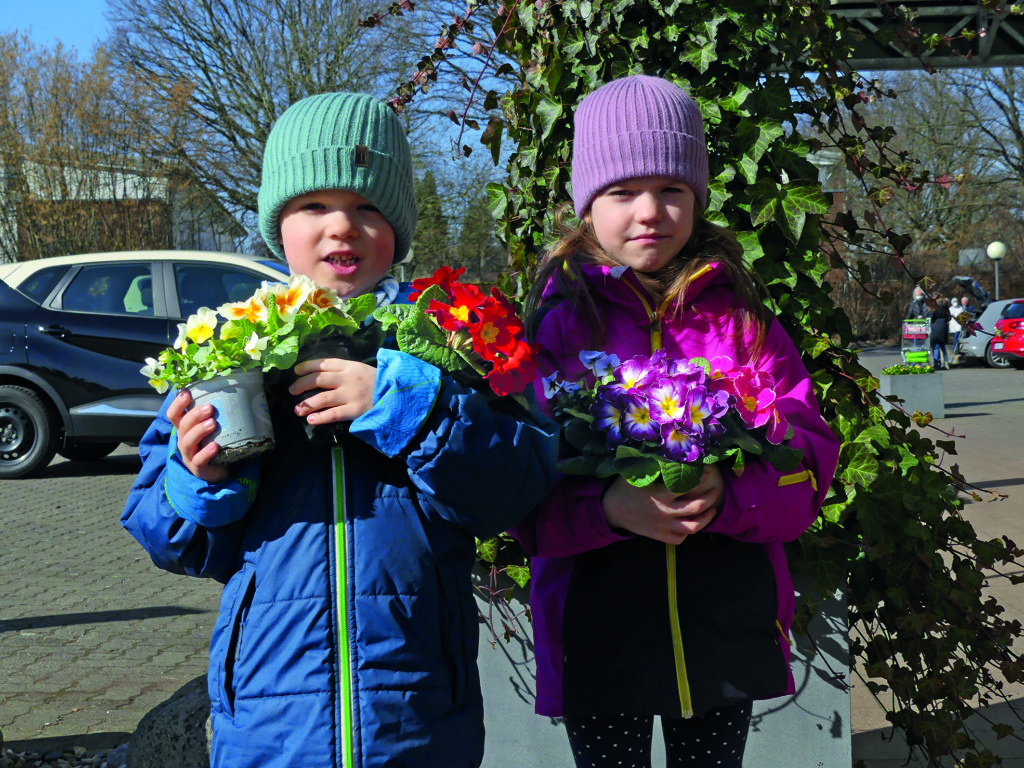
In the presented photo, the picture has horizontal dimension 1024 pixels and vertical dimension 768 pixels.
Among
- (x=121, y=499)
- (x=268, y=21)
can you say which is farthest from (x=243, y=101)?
(x=121, y=499)

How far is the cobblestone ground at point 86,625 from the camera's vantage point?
409 centimetres

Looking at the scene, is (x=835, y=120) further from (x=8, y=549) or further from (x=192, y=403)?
(x=8, y=549)

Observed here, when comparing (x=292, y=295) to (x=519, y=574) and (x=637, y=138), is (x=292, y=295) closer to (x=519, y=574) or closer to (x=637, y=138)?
(x=637, y=138)

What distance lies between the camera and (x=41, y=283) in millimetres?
9406

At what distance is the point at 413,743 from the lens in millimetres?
1459

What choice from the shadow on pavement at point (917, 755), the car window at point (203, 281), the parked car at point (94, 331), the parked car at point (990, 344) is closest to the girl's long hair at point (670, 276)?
the shadow on pavement at point (917, 755)

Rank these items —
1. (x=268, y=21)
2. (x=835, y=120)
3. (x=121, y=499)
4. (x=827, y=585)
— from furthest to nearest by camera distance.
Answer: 1. (x=268, y=21)
2. (x=121, y=499)
3. (x=835, y=120)
4. (x=827, y=585)

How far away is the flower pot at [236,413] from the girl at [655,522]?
620mm

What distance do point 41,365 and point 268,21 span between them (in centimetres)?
1596

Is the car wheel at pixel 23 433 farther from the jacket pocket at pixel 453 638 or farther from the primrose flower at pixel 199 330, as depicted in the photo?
the jacket pocket at pixel 453 638

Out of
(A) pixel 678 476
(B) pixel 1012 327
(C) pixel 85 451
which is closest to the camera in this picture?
(A) pixel 678 476

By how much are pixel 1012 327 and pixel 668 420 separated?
2279 centimetres

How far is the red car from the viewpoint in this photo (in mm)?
21527

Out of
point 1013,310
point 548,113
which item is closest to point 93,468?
point 548,113
